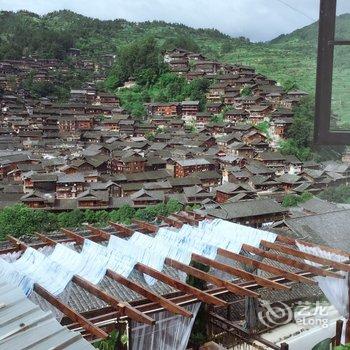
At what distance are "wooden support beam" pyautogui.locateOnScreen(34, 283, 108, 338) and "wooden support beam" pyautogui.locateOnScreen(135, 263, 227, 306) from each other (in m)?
0.39

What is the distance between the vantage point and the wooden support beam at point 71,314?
4.31 feet

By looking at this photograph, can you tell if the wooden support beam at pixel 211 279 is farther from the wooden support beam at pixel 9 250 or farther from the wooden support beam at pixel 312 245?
the wooden support beam at pixel 9 250

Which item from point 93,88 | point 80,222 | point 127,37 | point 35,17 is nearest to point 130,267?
point 80,222

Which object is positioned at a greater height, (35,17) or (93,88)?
(35,17)

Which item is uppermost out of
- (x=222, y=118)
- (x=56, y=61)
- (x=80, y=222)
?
(x=56, y=61)

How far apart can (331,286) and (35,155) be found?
16208mm

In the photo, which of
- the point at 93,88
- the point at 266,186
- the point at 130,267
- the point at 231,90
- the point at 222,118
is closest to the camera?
the point at 130,267

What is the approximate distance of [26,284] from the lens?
1.65 metres

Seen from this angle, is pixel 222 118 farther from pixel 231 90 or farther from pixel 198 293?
pixel 198 293

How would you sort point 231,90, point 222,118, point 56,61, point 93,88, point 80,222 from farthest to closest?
1. point 56,61
2. point 93,88
3. point 231,90
4. point 222,118
5. point 80,222

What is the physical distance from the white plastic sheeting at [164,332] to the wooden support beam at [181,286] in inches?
3.0

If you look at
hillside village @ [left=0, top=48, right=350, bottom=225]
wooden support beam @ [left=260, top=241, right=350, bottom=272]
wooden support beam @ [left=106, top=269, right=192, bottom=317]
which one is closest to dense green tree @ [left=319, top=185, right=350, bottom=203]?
wooden support beam @ [left=260, top=241, right=350, bottom=272]

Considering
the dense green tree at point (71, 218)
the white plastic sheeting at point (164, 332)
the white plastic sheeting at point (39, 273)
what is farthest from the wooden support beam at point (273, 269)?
the dense green tree at point (71, 218)

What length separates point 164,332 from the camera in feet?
5.54
